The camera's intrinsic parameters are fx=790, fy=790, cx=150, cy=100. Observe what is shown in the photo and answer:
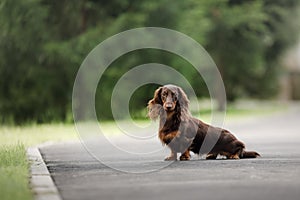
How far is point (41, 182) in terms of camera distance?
27.5ft

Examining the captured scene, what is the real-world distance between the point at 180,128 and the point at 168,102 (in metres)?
0.40

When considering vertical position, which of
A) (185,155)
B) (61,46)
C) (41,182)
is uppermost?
(61,46)

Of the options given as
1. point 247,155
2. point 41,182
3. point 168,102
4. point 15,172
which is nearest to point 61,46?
point 247,155

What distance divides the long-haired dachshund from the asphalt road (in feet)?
0.77

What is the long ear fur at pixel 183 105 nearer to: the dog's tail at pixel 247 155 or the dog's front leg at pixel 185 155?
the dog's front leg at pixel 185 155

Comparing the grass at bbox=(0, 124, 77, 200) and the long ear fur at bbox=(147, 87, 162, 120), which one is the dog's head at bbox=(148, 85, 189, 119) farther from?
the grass at bbox=(0, 124, 77, 200)

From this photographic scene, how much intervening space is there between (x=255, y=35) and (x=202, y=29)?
17.5 ft

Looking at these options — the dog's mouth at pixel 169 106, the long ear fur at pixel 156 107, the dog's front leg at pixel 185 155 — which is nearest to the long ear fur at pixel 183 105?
the dog's mouth at pixel 169 106

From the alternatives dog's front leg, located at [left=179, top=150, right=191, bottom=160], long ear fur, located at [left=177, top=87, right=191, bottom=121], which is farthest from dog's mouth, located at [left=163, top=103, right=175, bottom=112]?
dog's front leg, located at [left=179, top=150, right=191, bottom=160]

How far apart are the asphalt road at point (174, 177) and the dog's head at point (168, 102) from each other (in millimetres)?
730

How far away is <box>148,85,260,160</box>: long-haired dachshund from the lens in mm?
10828

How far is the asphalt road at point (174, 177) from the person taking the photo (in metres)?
7.55

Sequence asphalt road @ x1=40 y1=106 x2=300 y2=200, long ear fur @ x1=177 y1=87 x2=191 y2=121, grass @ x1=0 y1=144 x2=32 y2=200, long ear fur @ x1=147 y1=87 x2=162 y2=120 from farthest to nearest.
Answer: long ear fur @ x1=147 y1=87 x2=162 y2=120
long ear fur @ x1=177 y1=87 x2=191 y2=121
asphalt road @ x1=40 y1=106 x2=300 y2=200
grass @ x1=0 y1=144 x2=32 y2=200

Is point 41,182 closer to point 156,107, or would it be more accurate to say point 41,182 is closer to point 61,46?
point 156,107
